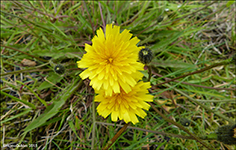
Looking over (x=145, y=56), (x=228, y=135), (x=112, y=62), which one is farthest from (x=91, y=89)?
(x=228, y=135)

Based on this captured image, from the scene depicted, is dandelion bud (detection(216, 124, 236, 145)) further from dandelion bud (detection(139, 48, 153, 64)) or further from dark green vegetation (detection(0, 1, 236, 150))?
dandelion bud (detection(139, 48, 153, 64))

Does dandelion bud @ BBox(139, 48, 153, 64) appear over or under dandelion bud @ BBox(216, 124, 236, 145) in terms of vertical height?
over

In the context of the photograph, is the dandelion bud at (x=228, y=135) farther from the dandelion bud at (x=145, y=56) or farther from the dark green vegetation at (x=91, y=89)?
the dandelion bud at (x=145, y=56)

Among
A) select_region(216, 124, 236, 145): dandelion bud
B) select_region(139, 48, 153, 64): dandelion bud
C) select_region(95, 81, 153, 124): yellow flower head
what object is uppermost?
select_region(139, 48, 153, 64): dandelion bud

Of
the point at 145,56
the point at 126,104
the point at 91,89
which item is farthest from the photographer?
the point at 91,89

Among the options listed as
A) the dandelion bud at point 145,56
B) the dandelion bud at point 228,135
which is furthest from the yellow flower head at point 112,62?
the dandelion bud at point 228,135

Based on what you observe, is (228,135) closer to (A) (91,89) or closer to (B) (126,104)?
(B) (126,104)

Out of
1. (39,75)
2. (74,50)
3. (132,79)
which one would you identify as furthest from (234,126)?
(39,75)

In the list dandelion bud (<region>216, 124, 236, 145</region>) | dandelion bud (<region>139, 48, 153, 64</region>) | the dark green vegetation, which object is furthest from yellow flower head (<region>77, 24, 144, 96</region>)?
dandelion bud (<region>216, 124, 236, 145</region>)
